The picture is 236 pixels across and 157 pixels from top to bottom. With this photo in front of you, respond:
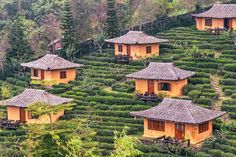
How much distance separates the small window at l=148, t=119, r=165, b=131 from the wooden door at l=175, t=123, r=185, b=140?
1.27 meters

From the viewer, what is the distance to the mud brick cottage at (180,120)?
4716 centimetres

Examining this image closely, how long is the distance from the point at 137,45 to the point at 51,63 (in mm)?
9296

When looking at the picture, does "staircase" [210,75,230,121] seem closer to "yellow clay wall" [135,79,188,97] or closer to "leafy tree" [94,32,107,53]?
"yellow clay wall" [135,79,188,97]

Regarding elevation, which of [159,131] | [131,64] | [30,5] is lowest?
[159,131]

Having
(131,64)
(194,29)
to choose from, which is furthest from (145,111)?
(194,29)

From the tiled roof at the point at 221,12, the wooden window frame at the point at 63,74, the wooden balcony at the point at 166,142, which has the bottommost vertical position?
the wooden balcony at the point at 166,142

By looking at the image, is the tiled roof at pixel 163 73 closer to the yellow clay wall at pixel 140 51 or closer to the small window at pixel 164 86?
the small window at pixel 164 86

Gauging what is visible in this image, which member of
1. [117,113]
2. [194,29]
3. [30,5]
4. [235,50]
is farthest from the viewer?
[30,5]

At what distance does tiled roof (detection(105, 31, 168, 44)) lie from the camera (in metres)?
65.9

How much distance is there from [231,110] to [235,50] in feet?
42.9

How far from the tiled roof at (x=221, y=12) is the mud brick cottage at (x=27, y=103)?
72.8ft

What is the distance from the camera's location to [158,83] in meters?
56.5

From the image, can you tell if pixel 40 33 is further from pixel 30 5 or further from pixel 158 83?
pixel 158 83

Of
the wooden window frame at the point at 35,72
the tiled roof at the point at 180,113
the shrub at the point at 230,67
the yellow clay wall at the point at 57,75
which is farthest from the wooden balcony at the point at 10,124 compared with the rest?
the shrub at the point at 230,67
